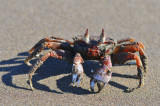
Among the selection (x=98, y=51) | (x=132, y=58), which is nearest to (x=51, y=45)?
(x=98, y=51)

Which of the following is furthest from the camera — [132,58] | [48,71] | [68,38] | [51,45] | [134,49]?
[68,38]

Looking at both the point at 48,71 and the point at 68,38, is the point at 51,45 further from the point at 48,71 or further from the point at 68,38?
the point at 68,38

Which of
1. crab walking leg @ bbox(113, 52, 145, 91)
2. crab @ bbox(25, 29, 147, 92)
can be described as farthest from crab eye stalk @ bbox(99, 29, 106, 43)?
crab walking leg @ bbox(113, 52, 145, 91)

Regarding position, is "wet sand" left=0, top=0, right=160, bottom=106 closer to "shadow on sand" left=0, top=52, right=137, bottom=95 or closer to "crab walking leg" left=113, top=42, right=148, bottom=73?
"shadow on sand" left=0, top=52, right=137, bottom=95

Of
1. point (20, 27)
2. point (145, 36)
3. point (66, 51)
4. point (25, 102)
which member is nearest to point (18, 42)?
point (20, 27)

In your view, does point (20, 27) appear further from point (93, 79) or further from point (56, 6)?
point (93, 79)

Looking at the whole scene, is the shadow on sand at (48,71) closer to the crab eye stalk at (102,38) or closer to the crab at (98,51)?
the crab at (98,51)

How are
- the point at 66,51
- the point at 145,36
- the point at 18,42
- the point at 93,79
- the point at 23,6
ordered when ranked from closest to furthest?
the point at 93,79, the point at 66,51, the point at 18,42, the point at 145,36, the point at 23,6

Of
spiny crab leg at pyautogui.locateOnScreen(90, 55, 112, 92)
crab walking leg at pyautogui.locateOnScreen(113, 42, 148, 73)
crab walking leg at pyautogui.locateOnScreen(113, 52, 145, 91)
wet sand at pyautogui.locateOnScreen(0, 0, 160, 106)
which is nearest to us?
spiny crab leg at pyautogui.locateOnScreen(90, 55, 112, 92)
